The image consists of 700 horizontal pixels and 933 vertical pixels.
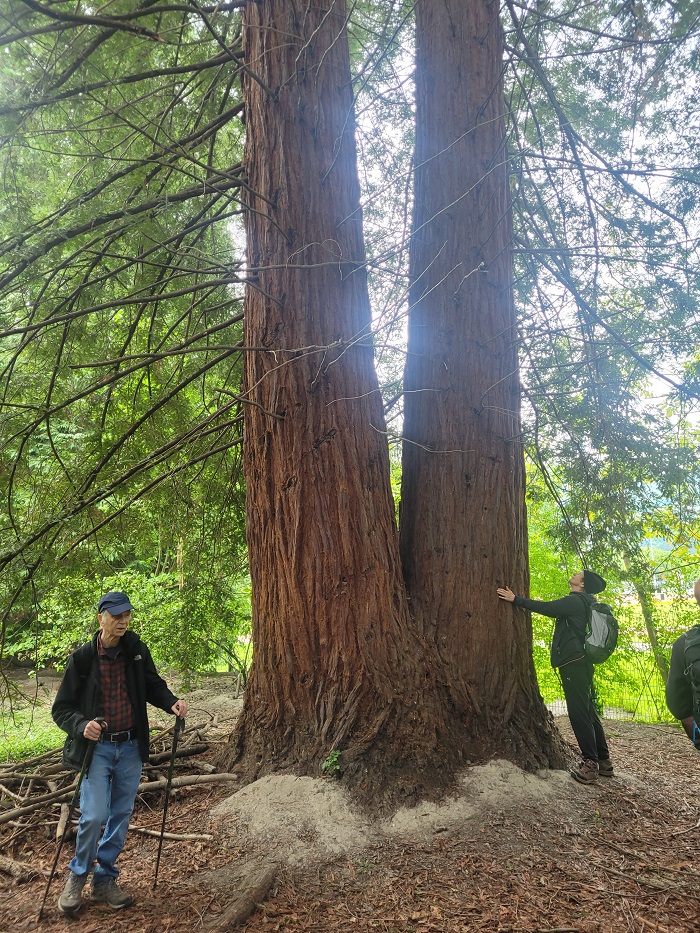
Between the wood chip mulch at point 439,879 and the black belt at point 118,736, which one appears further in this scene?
the black belt at point 118,736

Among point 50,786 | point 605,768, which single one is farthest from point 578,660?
point 50,786

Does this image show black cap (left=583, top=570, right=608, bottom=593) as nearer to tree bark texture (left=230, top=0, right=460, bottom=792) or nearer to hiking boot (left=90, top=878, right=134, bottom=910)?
tree bark texture (left=230, top=0, right=460, bottom=792)

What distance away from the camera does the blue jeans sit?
3.33 m

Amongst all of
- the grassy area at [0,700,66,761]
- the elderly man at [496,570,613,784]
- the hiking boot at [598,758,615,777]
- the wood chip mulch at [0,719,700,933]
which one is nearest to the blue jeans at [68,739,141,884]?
the wood chip mulch at [0,719,700,933]

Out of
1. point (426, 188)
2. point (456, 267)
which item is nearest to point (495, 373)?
point (456, 267)

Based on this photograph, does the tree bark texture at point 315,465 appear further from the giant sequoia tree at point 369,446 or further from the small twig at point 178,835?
the small twig at point 178,835

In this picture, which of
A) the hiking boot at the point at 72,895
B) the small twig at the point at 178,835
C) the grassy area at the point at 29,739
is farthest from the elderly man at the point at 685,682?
the grassy area at the point at 29,739

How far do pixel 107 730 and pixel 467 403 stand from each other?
3.29 meters

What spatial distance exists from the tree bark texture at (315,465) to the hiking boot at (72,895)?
1.20 meters

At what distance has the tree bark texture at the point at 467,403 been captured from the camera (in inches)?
179

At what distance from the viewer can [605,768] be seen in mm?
4746

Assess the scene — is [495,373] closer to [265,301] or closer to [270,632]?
[265,301]

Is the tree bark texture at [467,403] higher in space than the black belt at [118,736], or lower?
higher

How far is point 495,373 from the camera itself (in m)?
4.93
